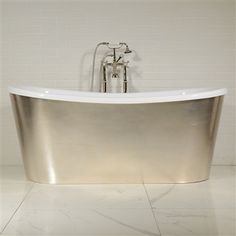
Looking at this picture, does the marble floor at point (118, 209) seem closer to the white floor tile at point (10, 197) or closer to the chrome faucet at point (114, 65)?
the white floor tile at point (10, 197)

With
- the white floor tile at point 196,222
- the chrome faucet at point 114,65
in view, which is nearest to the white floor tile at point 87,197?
the white floor tile at point 196,222

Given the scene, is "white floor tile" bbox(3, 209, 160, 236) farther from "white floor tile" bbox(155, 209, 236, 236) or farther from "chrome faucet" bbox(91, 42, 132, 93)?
"chrome faucet" bbox(91, 42, 132, 93)

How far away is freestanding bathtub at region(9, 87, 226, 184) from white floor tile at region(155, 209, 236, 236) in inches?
21.4

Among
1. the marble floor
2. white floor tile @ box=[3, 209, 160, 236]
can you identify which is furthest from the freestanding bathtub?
white floor tile @ box=[3, 209, 160, 236]

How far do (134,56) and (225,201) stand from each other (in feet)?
4.70

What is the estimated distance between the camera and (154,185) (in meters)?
2.37

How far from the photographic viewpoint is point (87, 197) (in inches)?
82.2

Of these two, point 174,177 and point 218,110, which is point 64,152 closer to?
point 174,177

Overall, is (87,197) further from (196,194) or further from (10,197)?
(196,194)

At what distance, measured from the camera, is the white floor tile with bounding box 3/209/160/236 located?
5.11 feet

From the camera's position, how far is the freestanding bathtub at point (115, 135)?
2268 millimetres

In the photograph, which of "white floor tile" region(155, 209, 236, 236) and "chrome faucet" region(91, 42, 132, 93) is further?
"chrome faucet" region(91, 42, 132, 93)

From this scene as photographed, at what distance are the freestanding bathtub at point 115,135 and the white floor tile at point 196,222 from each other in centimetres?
54

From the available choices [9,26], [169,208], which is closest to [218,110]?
[169,208]
